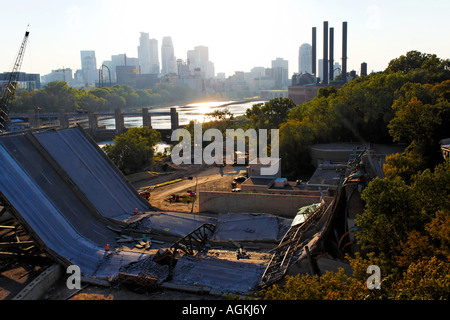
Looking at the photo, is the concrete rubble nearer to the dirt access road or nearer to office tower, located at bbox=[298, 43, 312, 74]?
the dirt access road

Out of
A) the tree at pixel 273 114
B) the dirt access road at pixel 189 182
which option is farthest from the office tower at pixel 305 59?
the dirt access road at pixel 189 182

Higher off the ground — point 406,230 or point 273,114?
point 273,114

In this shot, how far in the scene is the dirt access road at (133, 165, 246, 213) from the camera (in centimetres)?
1809

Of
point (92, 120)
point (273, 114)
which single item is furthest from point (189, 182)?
point (92, 120)

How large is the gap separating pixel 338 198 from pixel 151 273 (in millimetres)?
4912

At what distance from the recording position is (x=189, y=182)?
76.2ft

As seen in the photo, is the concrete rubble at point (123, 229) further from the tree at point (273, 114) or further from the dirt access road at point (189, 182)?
the tree at point (273, 114)

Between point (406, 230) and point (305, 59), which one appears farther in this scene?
point (305, 59)

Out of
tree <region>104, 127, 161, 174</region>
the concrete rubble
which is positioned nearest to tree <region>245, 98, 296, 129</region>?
tree <region>104, 127, 161, 174</region>

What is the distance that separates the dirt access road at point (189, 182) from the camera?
18.1m

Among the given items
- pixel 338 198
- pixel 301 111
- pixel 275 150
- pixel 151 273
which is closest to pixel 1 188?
pixel 151 273

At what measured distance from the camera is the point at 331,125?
29516mm

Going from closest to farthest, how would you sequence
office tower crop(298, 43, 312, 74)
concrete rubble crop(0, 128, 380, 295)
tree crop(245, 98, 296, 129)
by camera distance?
concrete rubble crop(0, 128, 380, 295), tree crop(245, 98, 296, 129), office tower crop(298, 43, 312, 74)

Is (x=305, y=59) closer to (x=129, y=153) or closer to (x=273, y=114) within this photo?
(x=273, y=114)
